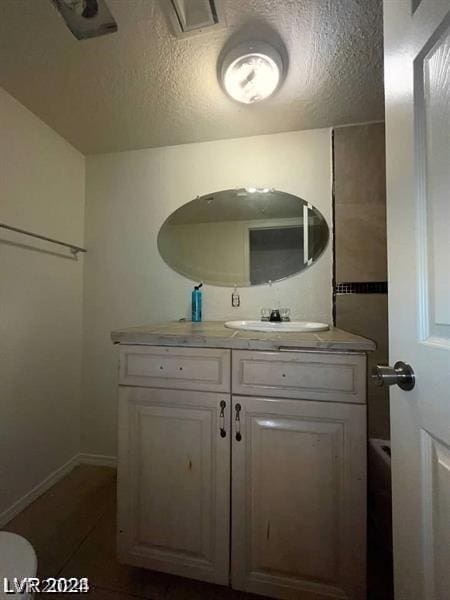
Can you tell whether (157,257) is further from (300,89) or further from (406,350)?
(406,350)

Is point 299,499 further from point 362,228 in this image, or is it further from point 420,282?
point 362,228

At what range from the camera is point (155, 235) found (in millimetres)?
1743

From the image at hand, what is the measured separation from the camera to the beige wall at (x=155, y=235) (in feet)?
5.16

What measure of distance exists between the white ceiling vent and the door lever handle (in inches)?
50.4

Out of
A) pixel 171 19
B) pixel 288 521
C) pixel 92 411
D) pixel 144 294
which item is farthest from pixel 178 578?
pixel 171 19

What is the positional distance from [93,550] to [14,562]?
74 cm

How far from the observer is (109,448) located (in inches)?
68.7

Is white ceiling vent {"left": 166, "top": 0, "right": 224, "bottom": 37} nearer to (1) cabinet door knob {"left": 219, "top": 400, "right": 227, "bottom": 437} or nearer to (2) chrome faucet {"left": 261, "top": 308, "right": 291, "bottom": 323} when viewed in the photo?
(2) chrome faucet {"left": 261, "top": 308, "right": 291, "bottom": 323}

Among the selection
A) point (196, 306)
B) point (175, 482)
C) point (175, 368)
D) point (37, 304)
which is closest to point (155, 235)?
point (196, 306)

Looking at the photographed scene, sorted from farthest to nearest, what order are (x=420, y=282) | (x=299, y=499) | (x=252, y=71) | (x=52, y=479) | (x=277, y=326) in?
(x=52, y=479)
(x=277, y=326)
(x=252, y=71)
(x=299, y=499)
(x=420, y=282)

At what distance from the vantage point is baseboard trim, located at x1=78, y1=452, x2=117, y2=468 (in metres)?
1.73

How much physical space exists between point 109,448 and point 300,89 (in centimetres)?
233

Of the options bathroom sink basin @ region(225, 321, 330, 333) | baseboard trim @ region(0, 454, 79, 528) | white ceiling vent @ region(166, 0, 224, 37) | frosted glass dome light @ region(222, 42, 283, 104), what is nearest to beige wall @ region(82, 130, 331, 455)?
baseboard trim @ region(0, 454, 79, 528)

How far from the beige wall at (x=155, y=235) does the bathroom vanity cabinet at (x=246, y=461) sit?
709 mm
